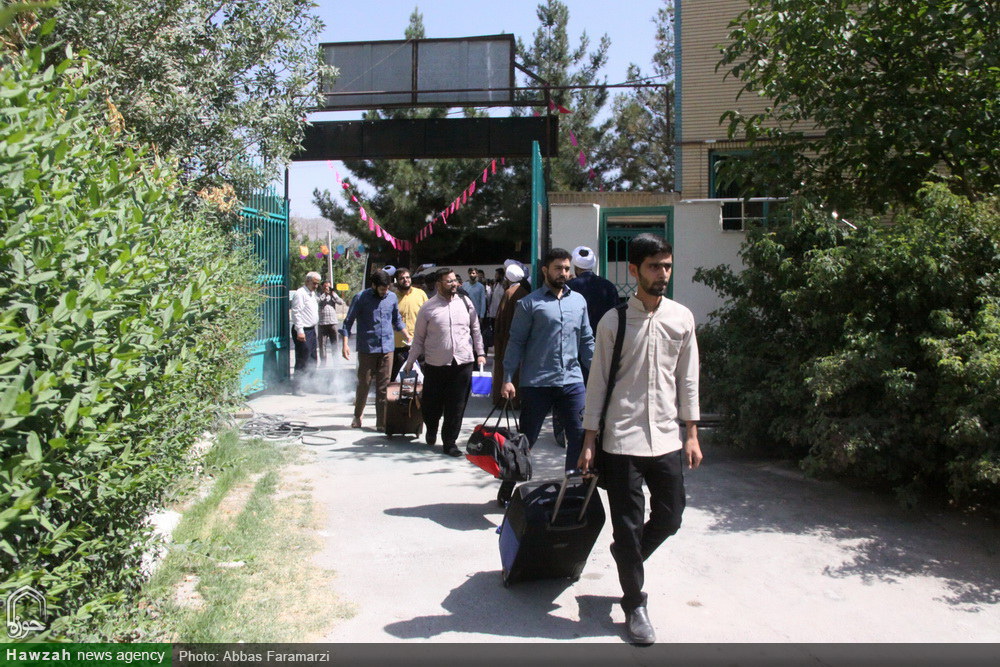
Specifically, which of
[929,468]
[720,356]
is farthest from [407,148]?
[929,468]

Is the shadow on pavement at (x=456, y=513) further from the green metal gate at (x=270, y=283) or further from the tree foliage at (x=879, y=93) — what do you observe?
the green metal gate at (x=270, y=283)

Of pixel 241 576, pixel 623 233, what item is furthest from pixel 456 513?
pixel 623 233

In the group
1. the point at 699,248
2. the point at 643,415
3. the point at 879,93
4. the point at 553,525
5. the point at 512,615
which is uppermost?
the point at 879,93

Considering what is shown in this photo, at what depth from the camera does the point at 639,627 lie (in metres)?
4.03

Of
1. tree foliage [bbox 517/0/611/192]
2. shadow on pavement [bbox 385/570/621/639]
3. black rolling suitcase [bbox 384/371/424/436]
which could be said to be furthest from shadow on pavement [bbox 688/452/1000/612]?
tree foliage [bbox 517/0/611/192]

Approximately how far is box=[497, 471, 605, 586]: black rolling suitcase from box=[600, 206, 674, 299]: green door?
19.7 feet

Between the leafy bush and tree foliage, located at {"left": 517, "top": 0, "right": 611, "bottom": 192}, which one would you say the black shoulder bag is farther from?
tree foliage, located at {"left": 517, "top": 0, "right": 611, "bottom": 192}

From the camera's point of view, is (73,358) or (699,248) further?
(699,248)

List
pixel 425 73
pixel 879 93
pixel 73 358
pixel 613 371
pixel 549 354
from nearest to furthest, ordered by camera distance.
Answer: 1. pixel 73 358
2. pixel 613 371
3. pixel 549 354
4. pixel 879 93
5. pixel 425 73

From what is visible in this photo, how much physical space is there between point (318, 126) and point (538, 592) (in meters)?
12.0

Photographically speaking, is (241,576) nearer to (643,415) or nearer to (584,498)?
(584,498)

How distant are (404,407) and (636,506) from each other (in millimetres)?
4875

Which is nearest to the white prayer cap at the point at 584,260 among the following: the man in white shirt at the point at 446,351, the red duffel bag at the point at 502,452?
Result: the man in white shirt at the point at 446,351

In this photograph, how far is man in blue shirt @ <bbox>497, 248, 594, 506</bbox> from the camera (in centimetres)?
584
